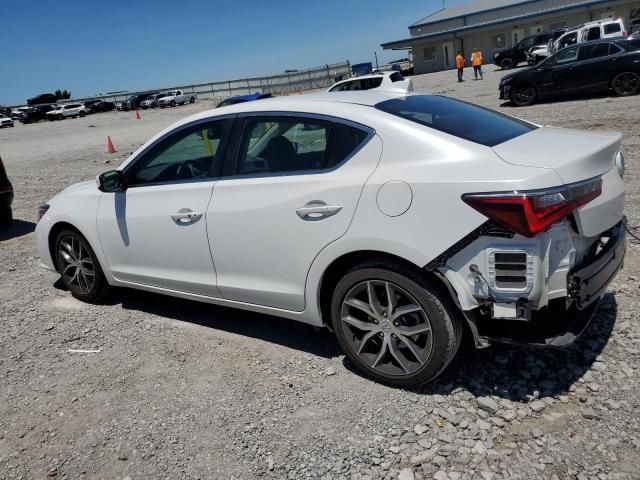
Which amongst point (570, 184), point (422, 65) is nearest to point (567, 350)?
point (570, 184)

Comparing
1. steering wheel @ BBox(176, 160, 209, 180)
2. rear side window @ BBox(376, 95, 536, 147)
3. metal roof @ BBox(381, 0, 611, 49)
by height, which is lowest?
steering wheel @ BBox(176, 160, 209, 180)

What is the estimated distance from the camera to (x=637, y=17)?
41094 mm

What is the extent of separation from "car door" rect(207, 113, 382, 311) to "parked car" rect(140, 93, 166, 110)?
51.8m

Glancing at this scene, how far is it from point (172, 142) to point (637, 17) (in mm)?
47744

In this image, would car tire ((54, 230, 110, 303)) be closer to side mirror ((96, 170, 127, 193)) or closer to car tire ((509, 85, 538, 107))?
side mirror ((96, 170, 127, 193))

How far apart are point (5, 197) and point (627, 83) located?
49.4 feet

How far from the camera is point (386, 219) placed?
2854 millimetres

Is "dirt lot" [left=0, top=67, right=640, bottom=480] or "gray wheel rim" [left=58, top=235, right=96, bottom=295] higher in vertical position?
"gray wheel rim" [left=58, top=235, right=96, bottom=295]

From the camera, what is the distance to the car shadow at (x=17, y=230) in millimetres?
7969

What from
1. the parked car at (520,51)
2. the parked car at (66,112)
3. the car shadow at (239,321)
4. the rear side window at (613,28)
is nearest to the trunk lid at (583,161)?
the car shadow at (239,321)

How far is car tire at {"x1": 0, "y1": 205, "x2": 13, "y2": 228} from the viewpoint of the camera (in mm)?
8219

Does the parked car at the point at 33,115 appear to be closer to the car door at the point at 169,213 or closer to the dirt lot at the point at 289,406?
the dirt lot at the point at 289,406

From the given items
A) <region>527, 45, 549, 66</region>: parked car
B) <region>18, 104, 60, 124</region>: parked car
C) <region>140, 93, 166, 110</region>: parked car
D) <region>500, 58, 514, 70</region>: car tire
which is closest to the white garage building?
<region>500, 58, 514, 70</region>: car tire

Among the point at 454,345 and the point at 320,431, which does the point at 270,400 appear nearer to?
the point at 320,431
